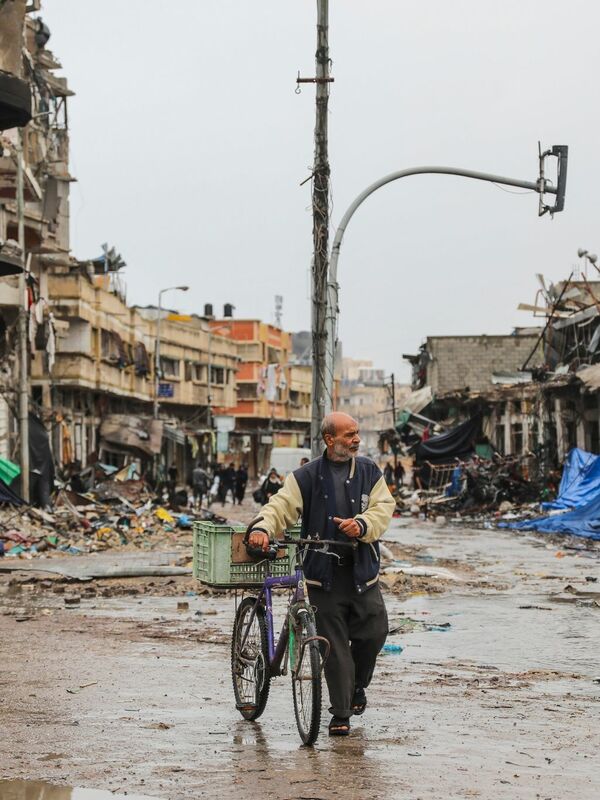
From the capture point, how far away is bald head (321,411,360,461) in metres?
8.01

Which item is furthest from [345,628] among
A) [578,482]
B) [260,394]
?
[260,394]

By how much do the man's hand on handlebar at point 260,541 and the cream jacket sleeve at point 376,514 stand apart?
1.73 feet

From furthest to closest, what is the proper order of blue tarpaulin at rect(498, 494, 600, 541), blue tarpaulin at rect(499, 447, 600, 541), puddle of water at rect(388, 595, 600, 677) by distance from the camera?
blue tarpaulin at rect(499, 447, 600, 541), blue tarpaulin at rect(498, 494, 600, 541), puddle of water at rect(388, 595, 600, 677)

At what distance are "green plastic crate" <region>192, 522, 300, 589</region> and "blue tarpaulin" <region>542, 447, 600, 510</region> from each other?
81.3ft

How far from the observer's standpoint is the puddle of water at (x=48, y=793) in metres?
6.45

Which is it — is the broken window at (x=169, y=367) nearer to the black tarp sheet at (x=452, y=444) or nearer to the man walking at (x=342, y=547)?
the black tarp sheet at (x=452, y=444)

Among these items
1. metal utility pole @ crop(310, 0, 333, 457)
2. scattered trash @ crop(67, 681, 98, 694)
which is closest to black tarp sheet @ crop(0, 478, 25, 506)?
metal utility pole @ crop(310, 0, 333, 457)

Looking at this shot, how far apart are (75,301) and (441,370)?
27.2 metres

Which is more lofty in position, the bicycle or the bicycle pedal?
the bicycle

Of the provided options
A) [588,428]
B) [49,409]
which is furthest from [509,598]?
[49,409]

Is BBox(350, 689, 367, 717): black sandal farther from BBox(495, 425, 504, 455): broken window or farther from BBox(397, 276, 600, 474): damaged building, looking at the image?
BBox(495, 425, 504, 455): broken window

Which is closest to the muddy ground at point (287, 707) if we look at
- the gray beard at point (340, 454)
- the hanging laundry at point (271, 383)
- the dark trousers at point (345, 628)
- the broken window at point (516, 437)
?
the dark trousers at point (345, 628)

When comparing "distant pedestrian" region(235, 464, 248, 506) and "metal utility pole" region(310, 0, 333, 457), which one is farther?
"distant pedestrian" region(235, 464, 248, 506)

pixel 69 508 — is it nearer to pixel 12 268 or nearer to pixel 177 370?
pixel 12 268
